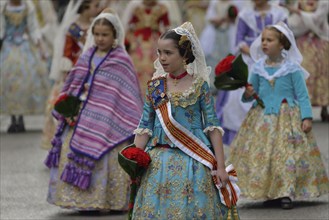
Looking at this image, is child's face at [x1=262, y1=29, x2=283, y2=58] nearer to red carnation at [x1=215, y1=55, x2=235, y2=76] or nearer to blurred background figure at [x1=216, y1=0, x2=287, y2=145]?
red carnation at [x1=215, y1=55, x2=235, y2=76]

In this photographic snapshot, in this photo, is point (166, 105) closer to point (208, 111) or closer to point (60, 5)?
point (208, 111)

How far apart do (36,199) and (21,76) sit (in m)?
6.32

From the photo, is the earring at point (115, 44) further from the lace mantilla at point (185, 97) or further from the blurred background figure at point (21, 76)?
the blurred background figure at point (21, 76)

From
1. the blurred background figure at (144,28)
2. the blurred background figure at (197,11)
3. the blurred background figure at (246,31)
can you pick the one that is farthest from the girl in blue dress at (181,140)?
the blurred background figure at (197,11)

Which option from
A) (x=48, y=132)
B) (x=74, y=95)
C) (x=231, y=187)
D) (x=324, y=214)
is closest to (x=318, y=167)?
(x=324, y=214)

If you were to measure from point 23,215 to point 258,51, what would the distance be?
245cm

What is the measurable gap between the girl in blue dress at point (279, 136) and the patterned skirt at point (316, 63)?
6861mm

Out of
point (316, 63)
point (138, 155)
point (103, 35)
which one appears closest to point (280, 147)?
point (103, 35)

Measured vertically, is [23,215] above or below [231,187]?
below

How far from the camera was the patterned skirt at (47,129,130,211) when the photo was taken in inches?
397

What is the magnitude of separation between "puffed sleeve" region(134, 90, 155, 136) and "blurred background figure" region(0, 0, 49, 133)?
30.7ft

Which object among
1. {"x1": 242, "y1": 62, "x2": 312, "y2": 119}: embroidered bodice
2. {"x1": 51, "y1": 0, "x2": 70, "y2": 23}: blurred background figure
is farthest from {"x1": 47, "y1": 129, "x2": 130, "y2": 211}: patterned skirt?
{"x1": 51, "y1": 0, "x2": 70, "y2": 23}: blurred background figure

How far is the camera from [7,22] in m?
16.7

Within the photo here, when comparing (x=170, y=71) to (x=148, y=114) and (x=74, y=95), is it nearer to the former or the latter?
(x=148, y=114)
